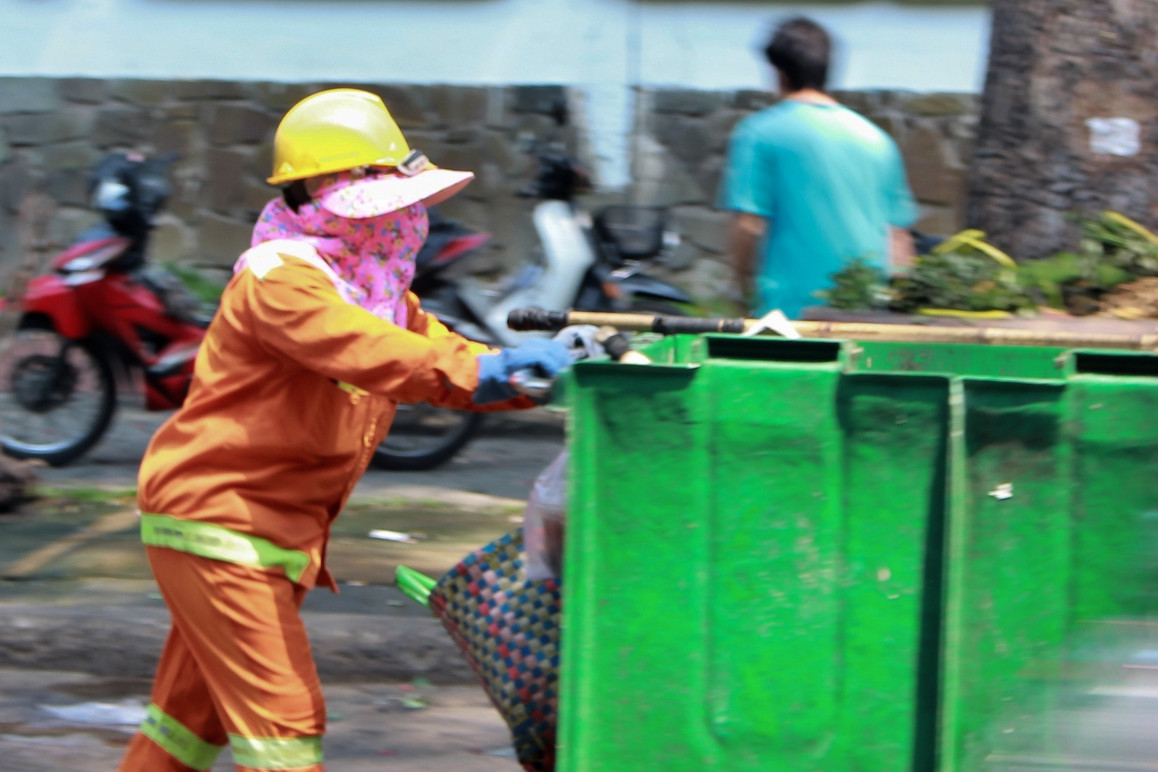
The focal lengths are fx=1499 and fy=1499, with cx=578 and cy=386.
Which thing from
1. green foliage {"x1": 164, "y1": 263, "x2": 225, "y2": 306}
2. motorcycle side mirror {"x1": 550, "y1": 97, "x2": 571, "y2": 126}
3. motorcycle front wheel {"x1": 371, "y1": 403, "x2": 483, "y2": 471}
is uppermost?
motorcycle side mirror {"x1": 550, "y1": 97, "x2": 571, "y2": 126}

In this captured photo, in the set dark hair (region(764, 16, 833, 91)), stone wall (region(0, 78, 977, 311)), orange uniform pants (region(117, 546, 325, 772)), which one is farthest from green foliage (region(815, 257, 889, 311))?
stone wall (region(0, 78, 977, 311))

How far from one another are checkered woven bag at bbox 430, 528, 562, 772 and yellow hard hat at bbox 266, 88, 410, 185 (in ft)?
2.52

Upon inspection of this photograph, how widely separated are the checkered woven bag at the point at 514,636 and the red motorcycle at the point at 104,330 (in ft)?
12.9

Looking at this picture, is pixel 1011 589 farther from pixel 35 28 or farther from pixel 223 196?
pixel 35 28

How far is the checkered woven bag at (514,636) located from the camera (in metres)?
2.78

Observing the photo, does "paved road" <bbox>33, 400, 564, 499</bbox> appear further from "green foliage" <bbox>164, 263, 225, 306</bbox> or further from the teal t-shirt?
the teal t-shirt

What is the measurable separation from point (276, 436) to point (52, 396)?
4193 millimetres

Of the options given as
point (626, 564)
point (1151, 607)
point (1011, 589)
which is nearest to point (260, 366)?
point (626, 564)

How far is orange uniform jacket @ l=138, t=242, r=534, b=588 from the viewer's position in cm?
265

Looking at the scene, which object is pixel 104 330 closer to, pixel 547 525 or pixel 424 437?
pixel 424 437

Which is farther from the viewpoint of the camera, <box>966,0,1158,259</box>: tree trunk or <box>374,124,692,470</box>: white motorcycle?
<box>374,124,692,470</box>: white motorcycle

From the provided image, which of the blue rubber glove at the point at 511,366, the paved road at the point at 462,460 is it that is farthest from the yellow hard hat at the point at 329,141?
the paved road at the point at 462,460

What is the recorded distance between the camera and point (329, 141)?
9.33 ft

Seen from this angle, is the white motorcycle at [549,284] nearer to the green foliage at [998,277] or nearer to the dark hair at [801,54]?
the dark hair at [801,54]
